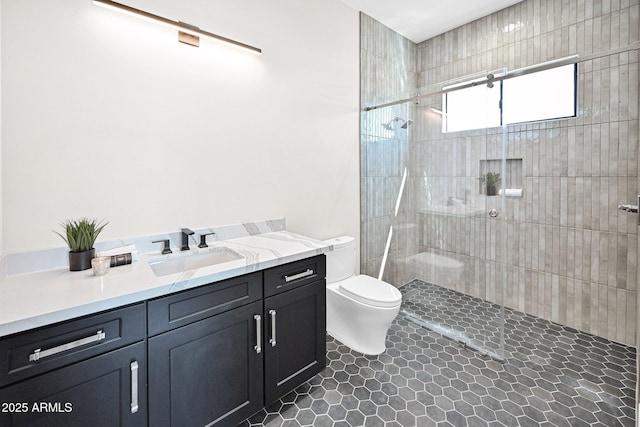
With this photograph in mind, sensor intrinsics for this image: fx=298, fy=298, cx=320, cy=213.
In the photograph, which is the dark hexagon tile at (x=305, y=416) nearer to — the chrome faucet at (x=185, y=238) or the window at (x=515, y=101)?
the chrome faucet at (x=185, y=238)

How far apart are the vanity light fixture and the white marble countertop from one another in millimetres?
1237

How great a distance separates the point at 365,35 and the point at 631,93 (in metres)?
2.05

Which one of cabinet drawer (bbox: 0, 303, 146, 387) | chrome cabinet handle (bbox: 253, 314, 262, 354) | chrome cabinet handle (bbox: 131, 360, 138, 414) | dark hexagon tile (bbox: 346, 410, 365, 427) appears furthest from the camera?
dark hexagon tile (bbox: 346, 410, 365, 427)

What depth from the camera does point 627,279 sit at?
2.18m

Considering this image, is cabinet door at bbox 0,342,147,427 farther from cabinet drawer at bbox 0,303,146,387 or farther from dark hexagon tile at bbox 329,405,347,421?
dark hexagon tile at bbox 329,405,347,421

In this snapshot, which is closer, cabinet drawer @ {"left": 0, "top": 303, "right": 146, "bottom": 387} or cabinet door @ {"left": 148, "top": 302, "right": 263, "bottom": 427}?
cabinet drawer @ {"left": 0, "top": 303, "right": 146, "bottom": 387}

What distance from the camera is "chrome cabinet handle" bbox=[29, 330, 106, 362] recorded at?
2.95 feet

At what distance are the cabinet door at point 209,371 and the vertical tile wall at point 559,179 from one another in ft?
6.14

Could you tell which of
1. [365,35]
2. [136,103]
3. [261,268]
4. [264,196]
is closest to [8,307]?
[261,268]

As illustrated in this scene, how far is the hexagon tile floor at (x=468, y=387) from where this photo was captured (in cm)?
156

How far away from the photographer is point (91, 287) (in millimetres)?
1119

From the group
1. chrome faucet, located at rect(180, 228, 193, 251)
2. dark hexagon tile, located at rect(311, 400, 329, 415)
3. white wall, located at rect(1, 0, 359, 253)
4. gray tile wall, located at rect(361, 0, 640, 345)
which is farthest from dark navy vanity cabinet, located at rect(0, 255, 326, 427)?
gray tile wall, located at rect(361, 0, 640, 345)

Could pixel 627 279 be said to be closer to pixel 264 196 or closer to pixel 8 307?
pixel 264 196

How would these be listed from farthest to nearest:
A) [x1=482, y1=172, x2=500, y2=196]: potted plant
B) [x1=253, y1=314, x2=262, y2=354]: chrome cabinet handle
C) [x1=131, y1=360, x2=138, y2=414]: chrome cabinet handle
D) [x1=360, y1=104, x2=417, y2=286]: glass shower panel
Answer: [x1=360, y1=104, x2=417, y2=286]: glass shower panel → [x1=482, y1=172, x2=500, y2=196]: potted plant → [x1=253, y1=314, x2=262, y2=354]: chrome cabinet handle → [x1=131, y1=360, x2=138, y2=414]: chrome cabinet handle
